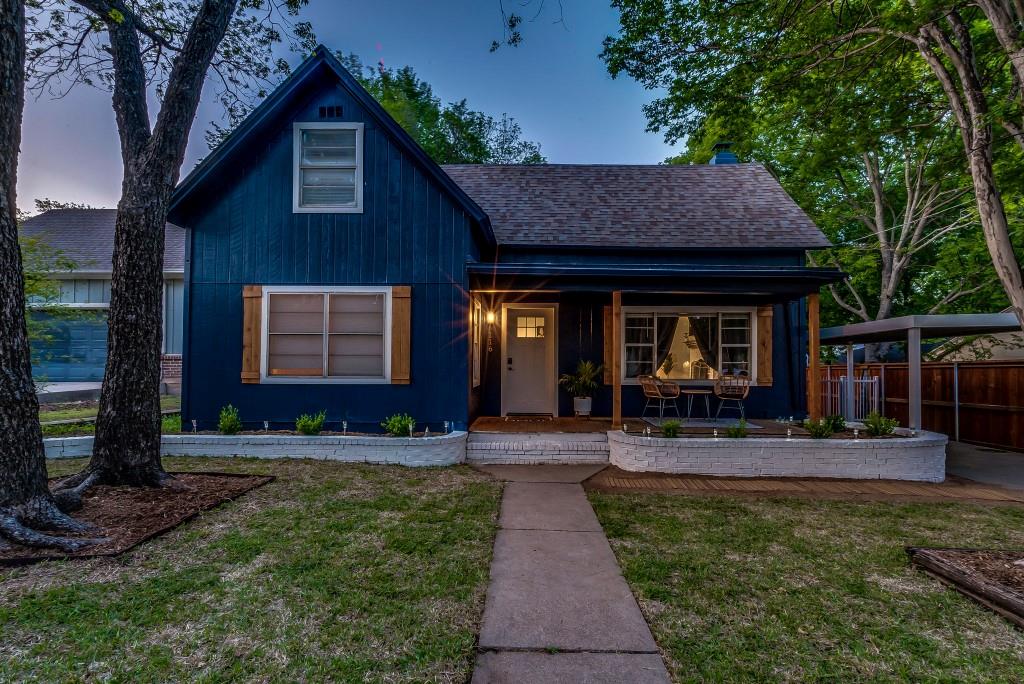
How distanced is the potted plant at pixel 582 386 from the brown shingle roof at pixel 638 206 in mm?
2345

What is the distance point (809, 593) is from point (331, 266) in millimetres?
6768

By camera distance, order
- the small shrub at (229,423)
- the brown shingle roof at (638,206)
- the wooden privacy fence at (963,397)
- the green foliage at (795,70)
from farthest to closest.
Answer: the brown shingle roof at (638,206) → the wooden privacy fence at (963,397) → the small shrub at (229,423) → the green foliage at (795,70)

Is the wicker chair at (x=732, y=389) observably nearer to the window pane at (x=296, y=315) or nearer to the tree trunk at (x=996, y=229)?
the tree trunk at (x=996, y=229)

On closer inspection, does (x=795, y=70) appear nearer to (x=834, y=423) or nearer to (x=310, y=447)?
(x=834, y=423)

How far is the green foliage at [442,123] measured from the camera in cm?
2091

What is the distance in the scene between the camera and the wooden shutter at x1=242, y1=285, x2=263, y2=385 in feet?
22.8

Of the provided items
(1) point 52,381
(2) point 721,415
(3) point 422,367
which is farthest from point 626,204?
(1) point 52,381

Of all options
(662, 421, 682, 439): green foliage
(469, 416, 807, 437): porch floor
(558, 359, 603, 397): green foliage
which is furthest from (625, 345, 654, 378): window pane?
(662, 421, 682, 439): green foliage

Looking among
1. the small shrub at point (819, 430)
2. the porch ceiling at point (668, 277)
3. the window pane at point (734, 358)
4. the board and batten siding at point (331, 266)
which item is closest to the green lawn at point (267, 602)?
the board and batten siding at point (331, 266)

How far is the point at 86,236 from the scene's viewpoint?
49.0 feet

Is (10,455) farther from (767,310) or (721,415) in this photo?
(767,310)

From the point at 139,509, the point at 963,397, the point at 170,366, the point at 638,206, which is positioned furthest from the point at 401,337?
the point at 963,397

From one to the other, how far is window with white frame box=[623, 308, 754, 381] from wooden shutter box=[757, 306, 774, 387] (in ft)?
0.45

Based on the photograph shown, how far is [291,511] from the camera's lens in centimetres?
425
